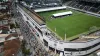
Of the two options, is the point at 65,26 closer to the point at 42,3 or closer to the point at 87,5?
the point at 87,5

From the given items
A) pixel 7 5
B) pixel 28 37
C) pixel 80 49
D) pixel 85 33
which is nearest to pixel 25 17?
pixel 28 37

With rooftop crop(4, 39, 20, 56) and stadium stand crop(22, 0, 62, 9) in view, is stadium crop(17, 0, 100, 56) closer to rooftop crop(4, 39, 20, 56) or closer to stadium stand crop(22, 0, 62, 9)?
stadium stand crop(22, 0, 62, 9)

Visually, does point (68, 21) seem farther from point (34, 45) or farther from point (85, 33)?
point (34, 45)

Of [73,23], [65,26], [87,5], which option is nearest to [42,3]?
[87,5]

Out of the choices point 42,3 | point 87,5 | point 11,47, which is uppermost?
point 87,5

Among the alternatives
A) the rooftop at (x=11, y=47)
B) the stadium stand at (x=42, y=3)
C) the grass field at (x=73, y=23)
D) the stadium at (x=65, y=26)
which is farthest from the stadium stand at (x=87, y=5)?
the rooftop at (x=11, y=47)

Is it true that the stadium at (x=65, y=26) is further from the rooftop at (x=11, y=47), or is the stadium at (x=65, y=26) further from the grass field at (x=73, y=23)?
the rooftop at (x=11, y=47)

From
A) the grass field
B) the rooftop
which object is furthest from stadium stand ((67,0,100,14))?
the rooftop
